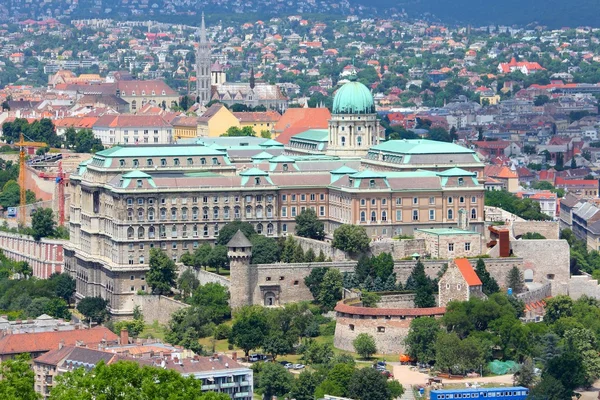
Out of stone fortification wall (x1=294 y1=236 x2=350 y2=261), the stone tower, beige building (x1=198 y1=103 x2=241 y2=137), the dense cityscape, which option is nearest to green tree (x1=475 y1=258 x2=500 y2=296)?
the dense cityscape

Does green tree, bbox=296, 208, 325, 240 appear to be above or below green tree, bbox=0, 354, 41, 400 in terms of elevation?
below

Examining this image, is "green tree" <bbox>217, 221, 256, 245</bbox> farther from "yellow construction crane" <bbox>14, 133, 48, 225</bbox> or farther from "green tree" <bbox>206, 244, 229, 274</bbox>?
"yellow construction crane" <bbox>14, 133, 48, 225</bbox>

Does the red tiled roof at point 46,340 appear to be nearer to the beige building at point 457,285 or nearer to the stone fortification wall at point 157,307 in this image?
the stone fortification wall at point 157,307

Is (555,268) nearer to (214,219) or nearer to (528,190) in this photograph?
(214,219)

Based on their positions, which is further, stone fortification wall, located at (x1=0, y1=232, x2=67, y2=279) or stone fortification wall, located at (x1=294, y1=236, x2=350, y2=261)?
stone fortification wall, located at (x1=0, y1=232, x2=67, y2=279)

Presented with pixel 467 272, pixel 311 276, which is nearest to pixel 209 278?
pixel 311 276

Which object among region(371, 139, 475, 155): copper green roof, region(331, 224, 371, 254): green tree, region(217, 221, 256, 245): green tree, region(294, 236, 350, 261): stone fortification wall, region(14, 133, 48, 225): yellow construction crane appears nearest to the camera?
region(331, 224, 371, 254): green tree

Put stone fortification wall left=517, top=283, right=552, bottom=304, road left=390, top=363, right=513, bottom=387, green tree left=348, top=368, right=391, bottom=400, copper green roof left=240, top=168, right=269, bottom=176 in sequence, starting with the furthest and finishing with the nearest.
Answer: copper green roof left=240, top=168, right=269, bottom=176
stone fortification wall left=517, top=283, right=552, bottom=304
road left=390, top=363, right=513, bottom=387
green tree left=348, top=368, right=391, bottom=400

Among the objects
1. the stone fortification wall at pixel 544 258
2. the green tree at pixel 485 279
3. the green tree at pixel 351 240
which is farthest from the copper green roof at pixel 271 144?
the green tree at pixel 485 279
